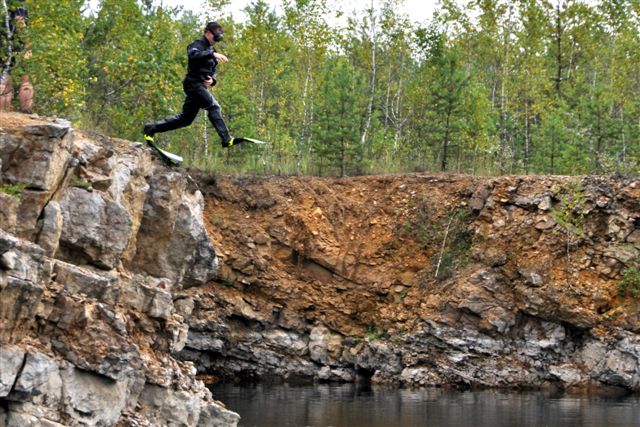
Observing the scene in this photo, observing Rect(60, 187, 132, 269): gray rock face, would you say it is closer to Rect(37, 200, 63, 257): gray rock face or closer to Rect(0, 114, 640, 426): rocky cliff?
Rect(37, 200, 63, 257): gray rock face

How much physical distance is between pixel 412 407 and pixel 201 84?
36.0ft

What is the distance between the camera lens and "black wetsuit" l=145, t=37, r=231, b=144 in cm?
1773

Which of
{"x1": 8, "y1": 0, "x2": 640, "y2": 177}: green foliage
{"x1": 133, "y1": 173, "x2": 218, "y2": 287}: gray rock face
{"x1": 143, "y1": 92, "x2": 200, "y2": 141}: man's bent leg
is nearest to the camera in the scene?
{"x1": 143, "y1": 92, "x2": 200, "y2": 141}: man's bent leg

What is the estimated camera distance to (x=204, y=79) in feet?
59.9

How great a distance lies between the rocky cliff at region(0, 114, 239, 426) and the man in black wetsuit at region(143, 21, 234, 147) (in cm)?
159

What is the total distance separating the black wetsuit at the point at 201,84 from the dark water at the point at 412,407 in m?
7.16

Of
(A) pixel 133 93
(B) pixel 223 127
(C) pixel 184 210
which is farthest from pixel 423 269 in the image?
(B) pixel 223 127

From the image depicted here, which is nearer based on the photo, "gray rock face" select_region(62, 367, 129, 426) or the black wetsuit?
"gray rock face" select_region(62, 367, 129, 426)

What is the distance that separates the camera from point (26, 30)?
2030 centimetres

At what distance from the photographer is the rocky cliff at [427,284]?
30719 millimetres

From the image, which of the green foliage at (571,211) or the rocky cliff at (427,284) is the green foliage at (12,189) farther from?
the green foliage at (571,211)

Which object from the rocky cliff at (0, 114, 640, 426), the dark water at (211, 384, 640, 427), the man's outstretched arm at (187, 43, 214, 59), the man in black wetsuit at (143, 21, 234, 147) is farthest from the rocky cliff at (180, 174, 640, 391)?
the man's outstretched arm at (187, 43, 214, 59)

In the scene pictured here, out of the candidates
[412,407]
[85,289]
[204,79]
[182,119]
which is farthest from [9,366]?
[412,407]

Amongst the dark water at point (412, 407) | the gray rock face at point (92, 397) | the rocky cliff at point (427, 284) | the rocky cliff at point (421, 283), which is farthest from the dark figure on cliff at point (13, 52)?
the rocky cliff at point (427, 284)
